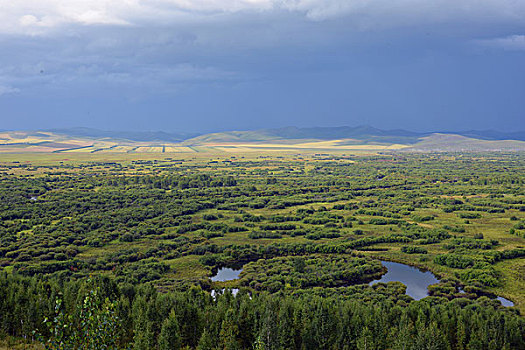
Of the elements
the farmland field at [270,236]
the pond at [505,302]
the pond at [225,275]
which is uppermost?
the farmland field at [270,236]

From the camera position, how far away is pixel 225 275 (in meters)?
64.2

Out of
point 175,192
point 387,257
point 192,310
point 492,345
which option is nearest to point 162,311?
point 192,310

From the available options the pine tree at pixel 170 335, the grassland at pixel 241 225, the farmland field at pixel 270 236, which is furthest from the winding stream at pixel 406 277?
the pine tree at pixel 170 335

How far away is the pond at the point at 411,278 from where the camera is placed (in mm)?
56375

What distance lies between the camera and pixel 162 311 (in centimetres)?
3781

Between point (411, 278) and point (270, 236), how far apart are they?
29.9m

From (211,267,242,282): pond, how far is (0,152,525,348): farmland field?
4.32 feet

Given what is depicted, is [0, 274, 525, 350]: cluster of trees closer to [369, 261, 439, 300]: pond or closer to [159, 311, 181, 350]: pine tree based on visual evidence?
[159, 311, 181, 350]: pine tree

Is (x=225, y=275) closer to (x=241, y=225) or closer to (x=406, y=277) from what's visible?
(x=406, y=277)

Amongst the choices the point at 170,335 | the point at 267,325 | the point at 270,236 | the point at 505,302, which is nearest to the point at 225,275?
the point at 270,236

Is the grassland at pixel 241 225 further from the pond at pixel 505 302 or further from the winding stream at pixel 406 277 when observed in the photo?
the winding stream at pixel 406 277

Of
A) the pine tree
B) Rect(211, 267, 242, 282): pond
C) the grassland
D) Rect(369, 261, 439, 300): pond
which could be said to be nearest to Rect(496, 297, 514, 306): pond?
the grassland

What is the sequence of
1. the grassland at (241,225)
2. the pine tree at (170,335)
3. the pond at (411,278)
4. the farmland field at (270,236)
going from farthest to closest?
the grassland at (241,225) < the farmland field at (270,236) < the pond at (411,278) < the pine tree at (170,335)

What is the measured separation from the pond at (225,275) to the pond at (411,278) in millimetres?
20714
